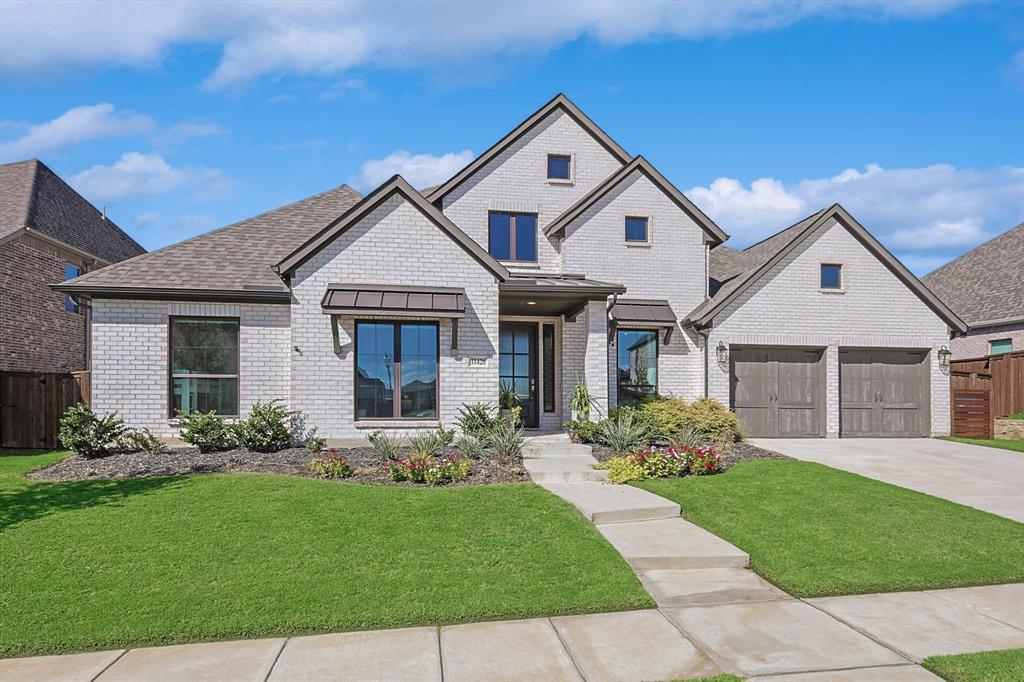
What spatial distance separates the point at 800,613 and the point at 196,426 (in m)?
10.7

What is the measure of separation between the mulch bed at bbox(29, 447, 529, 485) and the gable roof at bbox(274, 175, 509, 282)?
3912 millimetres

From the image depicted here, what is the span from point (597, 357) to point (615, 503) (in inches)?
231

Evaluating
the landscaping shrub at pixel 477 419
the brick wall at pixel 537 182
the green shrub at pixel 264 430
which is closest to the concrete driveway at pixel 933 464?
the landscaping shrub at pixel 477 419

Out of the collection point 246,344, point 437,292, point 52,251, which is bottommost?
point 246,344

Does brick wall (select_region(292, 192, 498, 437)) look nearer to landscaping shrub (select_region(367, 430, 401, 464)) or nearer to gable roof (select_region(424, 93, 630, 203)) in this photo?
landscaping shrub (select_region(367, 430, 401, 464))

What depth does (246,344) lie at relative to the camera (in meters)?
13.3

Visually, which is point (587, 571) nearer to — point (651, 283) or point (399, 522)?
point (399, 522)

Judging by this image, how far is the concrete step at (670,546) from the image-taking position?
652cm

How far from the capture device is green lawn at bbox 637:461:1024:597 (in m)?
6.27

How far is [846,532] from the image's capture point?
754 centimetres

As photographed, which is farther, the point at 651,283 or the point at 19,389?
the point at 651,283

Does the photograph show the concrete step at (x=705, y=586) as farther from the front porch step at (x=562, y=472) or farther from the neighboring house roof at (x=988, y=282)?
the neighboring house roof at (x=988, y=282)

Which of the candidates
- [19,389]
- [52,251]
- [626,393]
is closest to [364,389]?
[626,393]

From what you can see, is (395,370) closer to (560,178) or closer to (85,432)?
(85,432)
